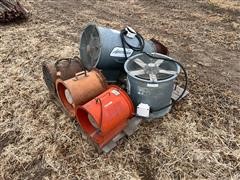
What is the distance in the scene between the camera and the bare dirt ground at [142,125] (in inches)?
115

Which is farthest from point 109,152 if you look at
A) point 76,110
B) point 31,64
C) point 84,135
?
point 31,64

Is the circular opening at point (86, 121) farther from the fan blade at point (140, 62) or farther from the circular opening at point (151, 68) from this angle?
the fan blade at point (140, 62)

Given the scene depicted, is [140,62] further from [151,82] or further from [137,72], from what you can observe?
[151,82]

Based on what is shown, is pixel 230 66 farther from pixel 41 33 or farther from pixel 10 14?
pixel 10 14

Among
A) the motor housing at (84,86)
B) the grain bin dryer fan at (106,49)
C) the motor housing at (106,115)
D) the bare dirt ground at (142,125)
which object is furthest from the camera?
the grain bin dryer fan at (106,49)

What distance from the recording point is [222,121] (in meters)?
3.40

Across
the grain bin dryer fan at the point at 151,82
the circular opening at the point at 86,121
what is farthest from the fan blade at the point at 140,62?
the circular opening at the point at 86,121

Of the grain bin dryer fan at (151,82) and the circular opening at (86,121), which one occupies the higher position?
the grain bin dryer fan at (151,82)

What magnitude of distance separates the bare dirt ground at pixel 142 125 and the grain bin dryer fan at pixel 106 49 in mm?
744

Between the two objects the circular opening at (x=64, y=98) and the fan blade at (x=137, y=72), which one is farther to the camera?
the circular opening at (x=64, y=98)

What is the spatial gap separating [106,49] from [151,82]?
680mm

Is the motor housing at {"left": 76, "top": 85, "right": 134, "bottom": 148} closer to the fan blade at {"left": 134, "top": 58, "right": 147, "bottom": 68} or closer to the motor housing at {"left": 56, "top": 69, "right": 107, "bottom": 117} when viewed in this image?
the motor housing at {"left": 56, "top": 69, "right": 107, "bottom": 117}

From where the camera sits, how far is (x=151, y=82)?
2938 mm

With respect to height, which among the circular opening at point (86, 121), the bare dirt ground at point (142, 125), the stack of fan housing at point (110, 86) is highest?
the stack of fan housing at point (110, 86)
